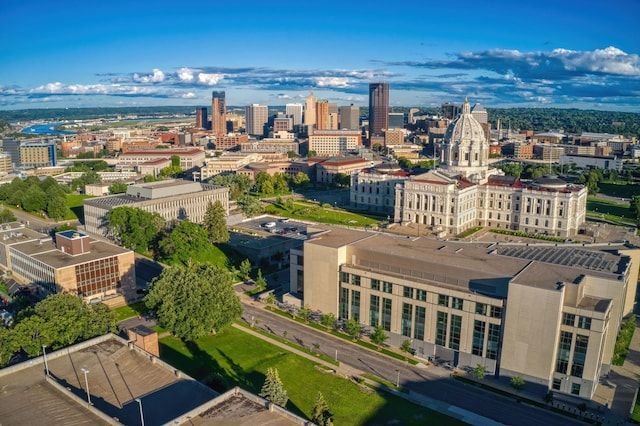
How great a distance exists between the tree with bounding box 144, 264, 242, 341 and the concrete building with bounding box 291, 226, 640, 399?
40.2ft

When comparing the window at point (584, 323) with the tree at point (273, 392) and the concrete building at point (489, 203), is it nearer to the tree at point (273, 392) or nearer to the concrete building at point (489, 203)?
the tree at point (273, 392)

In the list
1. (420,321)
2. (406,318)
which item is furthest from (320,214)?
(420,321)

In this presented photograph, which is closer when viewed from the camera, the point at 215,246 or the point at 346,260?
the point at 346,260

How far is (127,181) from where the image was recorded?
7008 inches

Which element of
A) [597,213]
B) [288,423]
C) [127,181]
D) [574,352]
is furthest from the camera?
[127,181]

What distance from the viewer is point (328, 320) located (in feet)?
222

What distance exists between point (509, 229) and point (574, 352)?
7763 centimetres

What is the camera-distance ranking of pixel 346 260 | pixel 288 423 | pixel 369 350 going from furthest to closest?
pixel 346 260 < pixel 369 350 < pixel 288 423

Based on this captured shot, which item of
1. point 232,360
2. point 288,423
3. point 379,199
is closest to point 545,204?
point 379,199

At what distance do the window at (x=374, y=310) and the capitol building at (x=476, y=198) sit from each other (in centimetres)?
5883

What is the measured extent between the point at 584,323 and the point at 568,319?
151 cm

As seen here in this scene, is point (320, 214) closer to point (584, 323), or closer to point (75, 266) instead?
point (75, 266)

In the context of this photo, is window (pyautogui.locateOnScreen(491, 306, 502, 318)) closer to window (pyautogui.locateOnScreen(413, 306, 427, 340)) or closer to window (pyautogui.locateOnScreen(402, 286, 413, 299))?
window (pyautogui.locateOnScreen(413, 306, 427, 340))

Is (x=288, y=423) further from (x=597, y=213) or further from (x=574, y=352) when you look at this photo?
(x=597, y=213)
